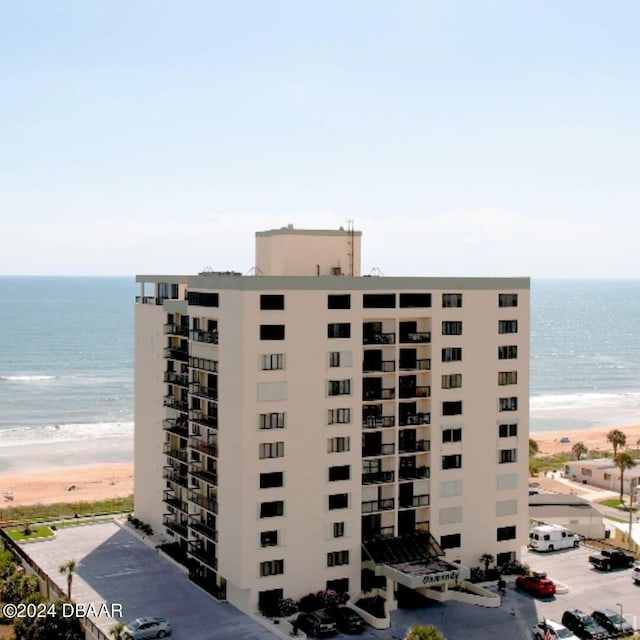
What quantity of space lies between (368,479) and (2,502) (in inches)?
2058

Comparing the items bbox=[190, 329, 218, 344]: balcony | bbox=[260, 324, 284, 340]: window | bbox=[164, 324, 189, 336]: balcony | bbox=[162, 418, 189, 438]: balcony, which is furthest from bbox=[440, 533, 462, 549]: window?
bbox=[164, 324, 189, 336]: balcony

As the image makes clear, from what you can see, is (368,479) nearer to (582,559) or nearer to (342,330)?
(342,330)

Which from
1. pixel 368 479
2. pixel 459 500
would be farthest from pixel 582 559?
pixel 368 479

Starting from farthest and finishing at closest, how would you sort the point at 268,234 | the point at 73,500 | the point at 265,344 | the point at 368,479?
the point at 73,500 → the point at 268,234 → the point at 368,479 → the point at 265,344

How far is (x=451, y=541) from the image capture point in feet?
191

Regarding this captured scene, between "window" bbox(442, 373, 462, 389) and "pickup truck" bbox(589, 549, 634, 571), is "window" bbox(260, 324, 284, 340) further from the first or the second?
"pickup truck" bbox(589, 549, 634, 571)

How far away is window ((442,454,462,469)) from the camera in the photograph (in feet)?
190

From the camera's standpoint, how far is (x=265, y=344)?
5203 cm

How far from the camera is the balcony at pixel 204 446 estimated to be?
2207 inches

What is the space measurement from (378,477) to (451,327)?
10.6 meters

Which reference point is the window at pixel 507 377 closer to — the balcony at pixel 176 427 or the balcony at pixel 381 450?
the balcony at pixel 381 450

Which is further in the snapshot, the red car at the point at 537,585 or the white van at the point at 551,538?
the white van at the point at 551,538

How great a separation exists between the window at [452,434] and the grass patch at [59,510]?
111ft

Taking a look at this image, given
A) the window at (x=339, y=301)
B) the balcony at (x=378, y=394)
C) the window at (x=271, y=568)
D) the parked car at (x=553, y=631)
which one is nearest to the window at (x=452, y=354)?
the balcony at (x=378, y=394)
